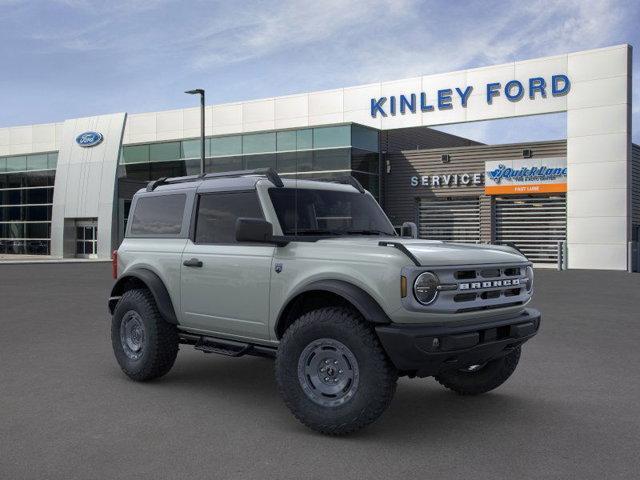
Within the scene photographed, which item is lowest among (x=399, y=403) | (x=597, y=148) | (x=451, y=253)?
(x=399, y=403)

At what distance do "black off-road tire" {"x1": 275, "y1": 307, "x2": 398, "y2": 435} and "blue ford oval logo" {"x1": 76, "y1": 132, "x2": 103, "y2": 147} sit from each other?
38426 mm

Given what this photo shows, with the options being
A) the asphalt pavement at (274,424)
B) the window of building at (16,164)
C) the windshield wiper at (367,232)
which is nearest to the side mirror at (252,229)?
the windshield wiper at (367,232)

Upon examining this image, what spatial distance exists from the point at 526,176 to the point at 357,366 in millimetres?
26455

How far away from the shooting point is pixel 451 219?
3158cm

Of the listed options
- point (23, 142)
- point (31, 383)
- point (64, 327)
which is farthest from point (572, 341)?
point (23, 142)

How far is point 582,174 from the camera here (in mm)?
27812

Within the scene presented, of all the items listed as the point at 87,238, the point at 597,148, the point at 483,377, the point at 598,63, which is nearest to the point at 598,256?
the point at 597,148

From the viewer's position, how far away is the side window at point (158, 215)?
6703 millimetres

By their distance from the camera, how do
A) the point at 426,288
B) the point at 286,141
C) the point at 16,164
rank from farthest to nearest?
the point at 16,164 → the point at 286,141 → the point at 426,288

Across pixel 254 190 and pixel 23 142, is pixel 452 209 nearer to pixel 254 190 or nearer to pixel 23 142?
pixel 254 190

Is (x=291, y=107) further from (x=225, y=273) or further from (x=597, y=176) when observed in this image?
(x=225, y=273)

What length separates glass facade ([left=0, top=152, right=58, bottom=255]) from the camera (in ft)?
140

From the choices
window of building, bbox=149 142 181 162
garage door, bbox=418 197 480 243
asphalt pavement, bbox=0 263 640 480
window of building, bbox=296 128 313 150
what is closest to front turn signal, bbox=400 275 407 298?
asphalt pavement, bbox=0 263 640 480

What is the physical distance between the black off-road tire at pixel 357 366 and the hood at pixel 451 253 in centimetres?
64
